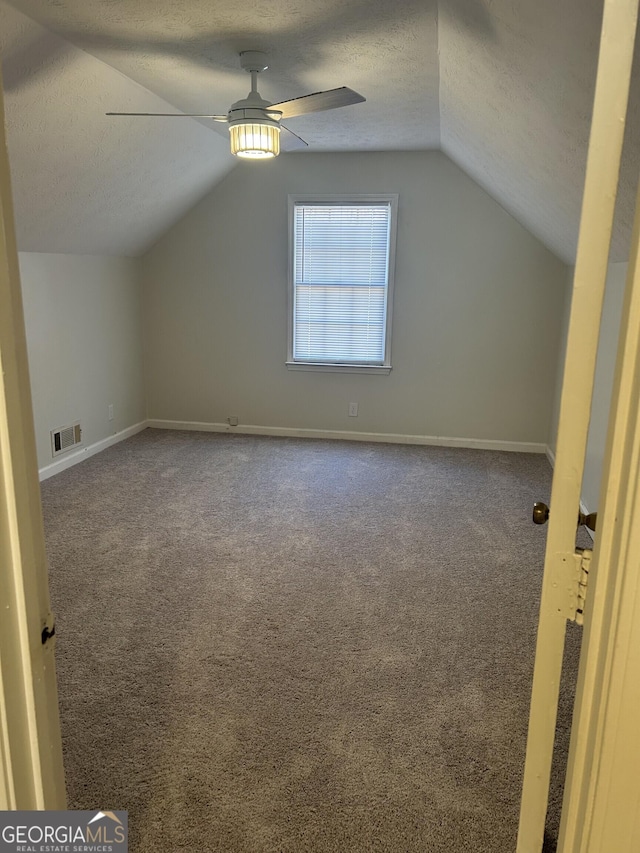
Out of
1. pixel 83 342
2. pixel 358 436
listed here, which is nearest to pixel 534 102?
pixel 358 436

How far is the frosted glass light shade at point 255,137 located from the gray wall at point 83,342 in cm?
192

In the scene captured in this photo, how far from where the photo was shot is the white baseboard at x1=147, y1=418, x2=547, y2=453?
16.5 feet

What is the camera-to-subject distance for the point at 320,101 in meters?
2.55

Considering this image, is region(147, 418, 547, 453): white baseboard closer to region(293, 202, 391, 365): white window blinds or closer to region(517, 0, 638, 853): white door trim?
region(293, 202, 391, 365): white window blinds

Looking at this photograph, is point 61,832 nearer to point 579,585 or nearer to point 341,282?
point 579,585

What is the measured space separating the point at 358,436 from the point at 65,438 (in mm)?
2432

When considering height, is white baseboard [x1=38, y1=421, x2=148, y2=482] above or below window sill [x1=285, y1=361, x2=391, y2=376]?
below

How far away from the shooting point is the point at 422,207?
4750 mm

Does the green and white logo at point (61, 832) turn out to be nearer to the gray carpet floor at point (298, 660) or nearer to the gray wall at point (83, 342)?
the gray carpet floor at point (298, 660)

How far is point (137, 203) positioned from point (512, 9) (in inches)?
129

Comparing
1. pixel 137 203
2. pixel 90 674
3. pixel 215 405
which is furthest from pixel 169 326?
pixel 90 674

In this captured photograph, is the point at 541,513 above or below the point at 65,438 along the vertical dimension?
above

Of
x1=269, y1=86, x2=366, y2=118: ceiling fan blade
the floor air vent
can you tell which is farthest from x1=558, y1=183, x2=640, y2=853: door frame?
the floor air vent

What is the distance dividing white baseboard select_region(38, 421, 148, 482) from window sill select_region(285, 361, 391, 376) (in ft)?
5.03
